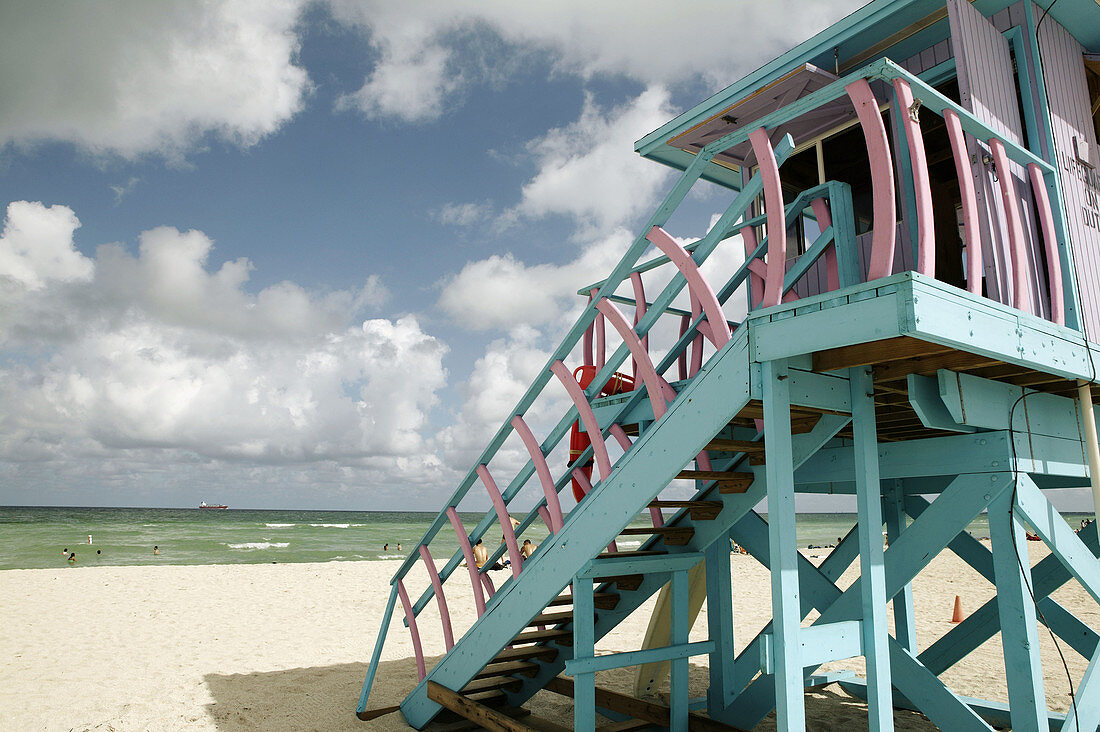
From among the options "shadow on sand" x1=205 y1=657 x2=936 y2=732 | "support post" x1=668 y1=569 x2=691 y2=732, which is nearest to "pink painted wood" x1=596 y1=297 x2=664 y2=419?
"support post" x1=668 y1=569 x2=691 y2=732

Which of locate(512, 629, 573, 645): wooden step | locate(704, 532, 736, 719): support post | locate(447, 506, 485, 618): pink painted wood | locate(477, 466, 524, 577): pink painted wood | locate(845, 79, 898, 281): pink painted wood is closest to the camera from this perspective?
locate(845, 79, 898, 281): pink painted wood

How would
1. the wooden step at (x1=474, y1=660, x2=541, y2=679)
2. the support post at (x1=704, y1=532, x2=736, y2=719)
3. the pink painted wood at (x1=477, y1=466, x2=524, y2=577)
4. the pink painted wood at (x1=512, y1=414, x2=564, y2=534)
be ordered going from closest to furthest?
1. the pink painted wood at (x1=512, y1=414, x2=564, y2=534)
2. the pink painted wood at (x1=477, y1=466, x2=524, y2=577)
3. the wooden step at (x1=474, y1=660, x2=541, y2=679)
4. the support post at (x1=704, y1=532, x2=736, y2=719)

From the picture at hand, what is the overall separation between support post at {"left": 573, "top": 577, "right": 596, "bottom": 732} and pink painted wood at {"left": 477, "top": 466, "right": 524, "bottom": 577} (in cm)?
49

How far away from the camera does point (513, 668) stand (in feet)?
20.0

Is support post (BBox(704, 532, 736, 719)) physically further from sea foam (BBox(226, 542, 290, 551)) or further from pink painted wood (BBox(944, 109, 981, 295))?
sea foam (BBox(226, 542, 290, 551))

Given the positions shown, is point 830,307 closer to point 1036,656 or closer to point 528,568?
point 1036,656

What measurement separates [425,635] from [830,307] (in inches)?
408

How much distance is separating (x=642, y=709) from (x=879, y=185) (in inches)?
171

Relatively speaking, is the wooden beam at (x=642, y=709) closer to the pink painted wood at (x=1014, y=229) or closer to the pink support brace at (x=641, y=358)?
the pink support brace at (x=641, y=358)

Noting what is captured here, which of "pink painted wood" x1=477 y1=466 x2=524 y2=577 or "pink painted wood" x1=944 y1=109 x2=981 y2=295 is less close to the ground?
"pink painted wood" x1=944 y1=109 x2=981 y2=295

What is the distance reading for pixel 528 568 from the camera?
16.0ft

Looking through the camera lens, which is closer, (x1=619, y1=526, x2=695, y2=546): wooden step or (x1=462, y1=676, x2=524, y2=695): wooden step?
(x1=619, y1=526, x2=695, y2=546): wooden step

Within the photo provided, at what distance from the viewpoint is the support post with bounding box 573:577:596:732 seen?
460 cm

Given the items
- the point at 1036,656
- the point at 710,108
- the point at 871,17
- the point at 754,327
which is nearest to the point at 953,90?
the point at 871,17
